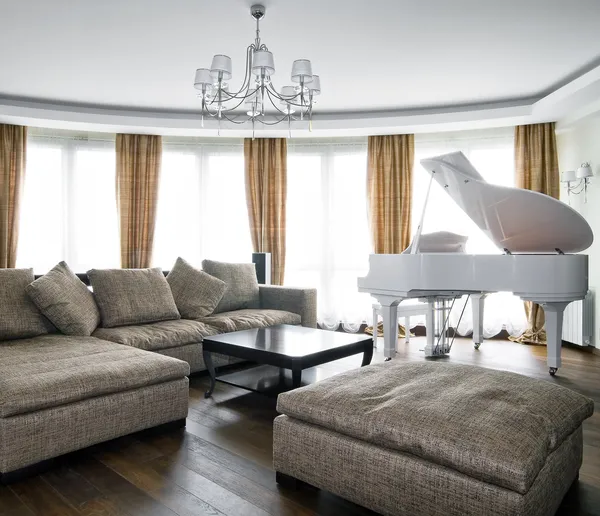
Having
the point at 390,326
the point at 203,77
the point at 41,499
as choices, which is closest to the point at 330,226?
the point at 390,326

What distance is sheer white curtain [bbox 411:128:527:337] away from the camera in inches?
219

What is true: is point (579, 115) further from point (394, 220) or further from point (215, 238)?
point (215, 238)

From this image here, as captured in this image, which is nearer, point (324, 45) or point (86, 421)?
point (86, 421)

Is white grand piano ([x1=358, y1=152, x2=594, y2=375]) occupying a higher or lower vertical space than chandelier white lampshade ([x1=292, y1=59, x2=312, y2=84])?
→ lower

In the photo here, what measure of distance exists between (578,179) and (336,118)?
259 centimetres

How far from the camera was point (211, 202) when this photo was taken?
6277 millimetres

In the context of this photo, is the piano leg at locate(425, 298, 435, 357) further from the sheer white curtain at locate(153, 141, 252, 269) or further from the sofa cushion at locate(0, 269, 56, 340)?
the sofa cushion at locate(0, 269, 56, 340)

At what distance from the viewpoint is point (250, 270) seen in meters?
4.95

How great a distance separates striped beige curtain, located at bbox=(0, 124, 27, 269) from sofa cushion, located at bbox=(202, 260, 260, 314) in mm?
2360

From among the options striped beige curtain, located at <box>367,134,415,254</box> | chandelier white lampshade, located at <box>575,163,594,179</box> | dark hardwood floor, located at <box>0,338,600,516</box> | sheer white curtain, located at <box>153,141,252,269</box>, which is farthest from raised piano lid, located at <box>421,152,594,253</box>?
sheer white curtain, located at <box>153,141,252,269</box>

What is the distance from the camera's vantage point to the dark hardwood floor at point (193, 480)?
181 cm

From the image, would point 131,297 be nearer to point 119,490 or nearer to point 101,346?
point 101,346

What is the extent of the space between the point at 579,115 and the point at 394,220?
216 centimetres

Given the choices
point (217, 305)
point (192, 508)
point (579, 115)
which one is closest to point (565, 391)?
point (192, 508)
